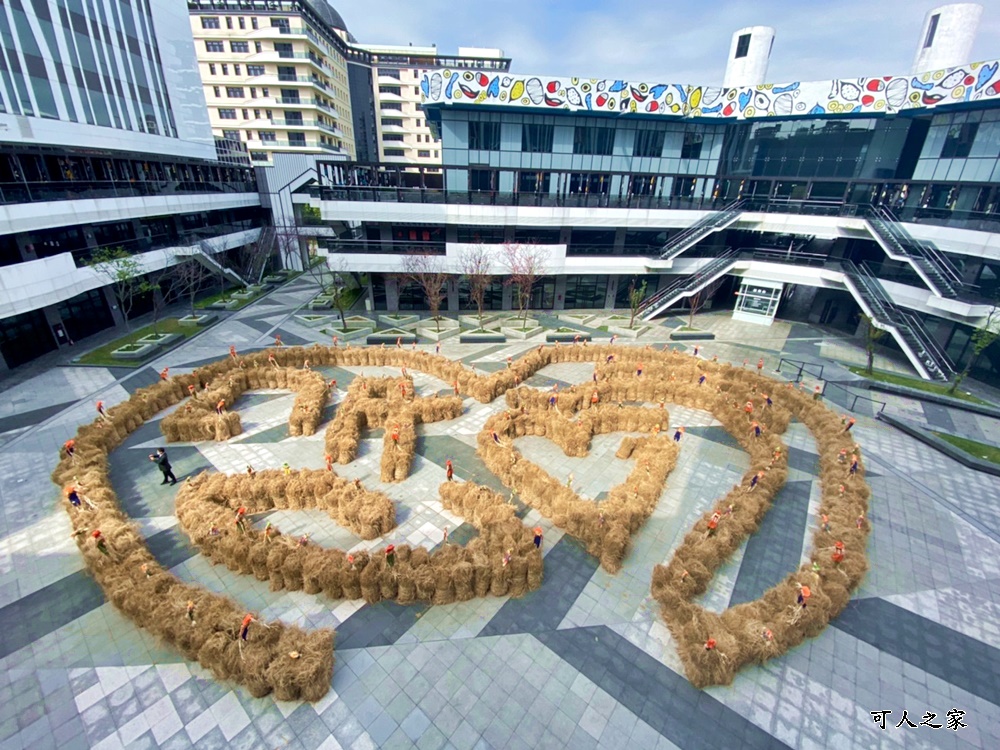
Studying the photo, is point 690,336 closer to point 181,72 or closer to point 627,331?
point 627,331

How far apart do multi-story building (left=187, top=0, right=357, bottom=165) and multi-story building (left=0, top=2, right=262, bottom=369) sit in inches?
642

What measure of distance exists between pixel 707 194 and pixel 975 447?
90.3ft

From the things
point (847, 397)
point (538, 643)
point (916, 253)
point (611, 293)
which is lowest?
point (538, 643)

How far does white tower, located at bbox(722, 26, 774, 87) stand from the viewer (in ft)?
119

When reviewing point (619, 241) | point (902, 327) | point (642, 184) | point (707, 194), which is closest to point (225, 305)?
point (619, 241)

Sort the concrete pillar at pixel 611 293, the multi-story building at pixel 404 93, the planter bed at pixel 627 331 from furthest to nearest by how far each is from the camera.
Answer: the multi-story building at pixel 404 93
the concrete pillar at pixel 611 293
the planter bed at pixel 627 331

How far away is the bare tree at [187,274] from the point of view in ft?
110

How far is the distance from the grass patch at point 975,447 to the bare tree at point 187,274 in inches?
1904

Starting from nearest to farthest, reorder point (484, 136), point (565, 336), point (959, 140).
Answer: point (959, 140)
point (565, 336)
point (484, 136)

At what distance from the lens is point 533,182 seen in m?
37.0

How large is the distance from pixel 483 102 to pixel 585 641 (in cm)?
3632

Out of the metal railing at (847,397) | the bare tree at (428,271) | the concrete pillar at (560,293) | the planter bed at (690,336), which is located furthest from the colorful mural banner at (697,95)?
the metal railing at (847,397)

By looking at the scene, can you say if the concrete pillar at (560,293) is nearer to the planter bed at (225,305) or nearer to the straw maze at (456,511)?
the straw maze at (456,511)

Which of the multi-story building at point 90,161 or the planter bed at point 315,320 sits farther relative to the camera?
the planter bed at point 315,320
